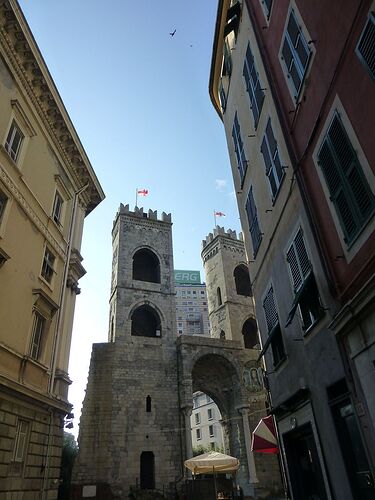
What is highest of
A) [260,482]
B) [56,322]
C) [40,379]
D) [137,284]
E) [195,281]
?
[195,281]

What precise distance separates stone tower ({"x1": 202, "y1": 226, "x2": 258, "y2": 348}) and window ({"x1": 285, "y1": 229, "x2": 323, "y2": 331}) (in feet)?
84.2

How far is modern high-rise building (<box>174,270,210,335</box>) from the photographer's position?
116875 mm

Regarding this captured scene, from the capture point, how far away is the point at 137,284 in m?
29.4

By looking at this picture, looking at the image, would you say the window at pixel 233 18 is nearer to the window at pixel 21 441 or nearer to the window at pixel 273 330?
the window at pixel 273 330

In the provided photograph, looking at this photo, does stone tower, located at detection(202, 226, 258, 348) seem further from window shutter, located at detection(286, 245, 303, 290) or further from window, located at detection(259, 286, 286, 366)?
window shutter, located at detection(286, 245, 303, 290)

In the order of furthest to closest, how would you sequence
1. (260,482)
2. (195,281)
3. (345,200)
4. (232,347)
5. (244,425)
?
(195,281), (232,347), (244,425), (260,482), (345,200)

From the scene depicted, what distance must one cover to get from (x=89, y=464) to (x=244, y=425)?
408 inches

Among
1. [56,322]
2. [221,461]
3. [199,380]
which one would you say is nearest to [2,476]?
[56,322]

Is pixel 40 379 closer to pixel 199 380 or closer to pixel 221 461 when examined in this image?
pixel 221 461

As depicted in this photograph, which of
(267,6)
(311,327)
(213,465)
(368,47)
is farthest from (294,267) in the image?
(213,465)

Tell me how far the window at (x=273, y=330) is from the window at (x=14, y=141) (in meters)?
8.61

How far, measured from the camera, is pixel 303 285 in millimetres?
6844

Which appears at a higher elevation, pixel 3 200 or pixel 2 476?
pixel 3 200

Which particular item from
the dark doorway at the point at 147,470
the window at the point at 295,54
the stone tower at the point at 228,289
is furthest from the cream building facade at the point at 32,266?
the stone tower at the point at 228,289
